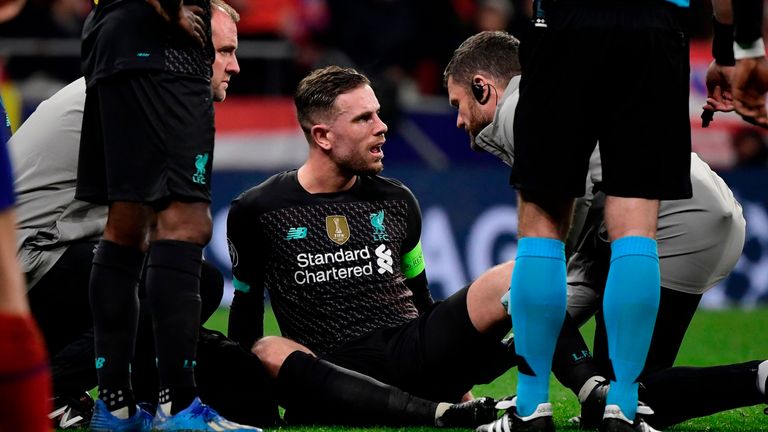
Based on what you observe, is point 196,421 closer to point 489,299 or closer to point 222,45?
point 489,299

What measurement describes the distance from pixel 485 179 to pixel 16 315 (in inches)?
310

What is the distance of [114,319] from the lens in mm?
3449

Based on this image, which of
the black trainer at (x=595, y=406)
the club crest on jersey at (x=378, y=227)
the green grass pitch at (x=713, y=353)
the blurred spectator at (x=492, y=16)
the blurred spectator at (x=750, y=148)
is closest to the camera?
the black trainer at (x=595, y=406)

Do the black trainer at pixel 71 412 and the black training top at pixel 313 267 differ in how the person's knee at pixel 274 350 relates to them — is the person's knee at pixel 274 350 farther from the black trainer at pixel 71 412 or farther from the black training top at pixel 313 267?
the black trainer at pixel 71 412

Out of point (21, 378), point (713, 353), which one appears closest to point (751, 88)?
point (21, 378)

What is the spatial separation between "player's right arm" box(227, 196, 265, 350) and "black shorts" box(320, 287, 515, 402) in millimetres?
303

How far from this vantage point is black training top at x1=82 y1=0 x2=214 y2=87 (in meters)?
3.41

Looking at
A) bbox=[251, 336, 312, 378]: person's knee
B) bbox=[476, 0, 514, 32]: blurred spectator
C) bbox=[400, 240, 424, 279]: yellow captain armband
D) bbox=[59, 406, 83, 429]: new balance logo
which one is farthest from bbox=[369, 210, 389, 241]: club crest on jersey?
bbox=[476, 0, 514, 32]: blurred spectator

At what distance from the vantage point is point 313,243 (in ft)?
14.2

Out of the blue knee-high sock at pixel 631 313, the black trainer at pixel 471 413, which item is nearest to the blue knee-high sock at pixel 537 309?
the blue knee-high sock at pixel 631 313

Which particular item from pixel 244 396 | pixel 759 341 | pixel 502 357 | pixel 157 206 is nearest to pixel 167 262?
pixel 157 206

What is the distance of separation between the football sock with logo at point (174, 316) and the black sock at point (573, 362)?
4.05 feet

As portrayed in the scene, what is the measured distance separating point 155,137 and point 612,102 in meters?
1.26

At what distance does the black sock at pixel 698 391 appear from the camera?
383cm
